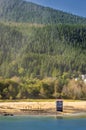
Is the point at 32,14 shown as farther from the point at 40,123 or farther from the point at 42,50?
the point at 40,123

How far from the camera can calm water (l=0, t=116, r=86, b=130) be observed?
3919 cm

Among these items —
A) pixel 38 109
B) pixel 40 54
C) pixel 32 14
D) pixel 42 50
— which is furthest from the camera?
pixel 32 14

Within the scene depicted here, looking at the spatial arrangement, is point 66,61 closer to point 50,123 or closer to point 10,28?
point 10,28

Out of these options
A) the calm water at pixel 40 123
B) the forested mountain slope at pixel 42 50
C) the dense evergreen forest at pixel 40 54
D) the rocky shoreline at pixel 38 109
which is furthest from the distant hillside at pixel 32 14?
the calm water at pixel 40 123

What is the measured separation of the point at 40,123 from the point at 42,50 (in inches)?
3531

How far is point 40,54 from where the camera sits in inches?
4899

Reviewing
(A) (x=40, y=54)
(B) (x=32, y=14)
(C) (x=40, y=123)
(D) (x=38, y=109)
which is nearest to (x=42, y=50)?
(A) (x=40, y=54)

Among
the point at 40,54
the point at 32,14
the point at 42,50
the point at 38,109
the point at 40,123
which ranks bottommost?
the point at 40,123

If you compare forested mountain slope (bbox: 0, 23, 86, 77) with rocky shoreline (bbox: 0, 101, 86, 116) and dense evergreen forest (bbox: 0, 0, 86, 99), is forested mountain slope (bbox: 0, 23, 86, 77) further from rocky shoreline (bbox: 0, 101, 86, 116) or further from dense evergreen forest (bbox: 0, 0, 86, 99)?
rocky shoreline (bbox: 0, 101, 86, 116)

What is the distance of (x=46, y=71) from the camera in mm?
106125

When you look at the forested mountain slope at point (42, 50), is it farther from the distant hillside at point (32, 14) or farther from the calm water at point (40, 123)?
the calm water at point (40, 123)

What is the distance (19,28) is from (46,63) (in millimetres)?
54106

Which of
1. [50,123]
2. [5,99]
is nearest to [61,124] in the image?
[50,123]

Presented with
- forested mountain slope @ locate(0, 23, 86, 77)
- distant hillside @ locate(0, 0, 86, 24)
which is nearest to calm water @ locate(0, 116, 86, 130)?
forested mountain slope @ locate(0, 23, 86, 77)
